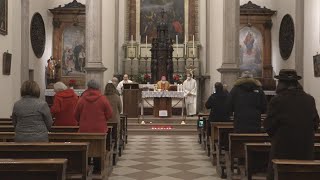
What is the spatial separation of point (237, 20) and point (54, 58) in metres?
9.32

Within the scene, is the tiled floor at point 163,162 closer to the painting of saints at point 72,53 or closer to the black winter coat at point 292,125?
the black winter coat at point 292,125

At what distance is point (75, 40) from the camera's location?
22172mm

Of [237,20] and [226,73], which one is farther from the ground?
[237,20]

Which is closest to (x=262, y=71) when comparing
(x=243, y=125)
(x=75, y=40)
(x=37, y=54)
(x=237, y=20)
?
(x=237, y=20)

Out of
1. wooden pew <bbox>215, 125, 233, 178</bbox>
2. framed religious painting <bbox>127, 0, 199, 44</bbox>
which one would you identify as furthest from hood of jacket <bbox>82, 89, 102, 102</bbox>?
framed religious painting <bbox>127, 0, 199, 44</bbox>

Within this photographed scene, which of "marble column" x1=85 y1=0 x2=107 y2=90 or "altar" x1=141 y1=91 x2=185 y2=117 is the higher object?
"marble column" x1=85 y1=0 x2=107 y2=90

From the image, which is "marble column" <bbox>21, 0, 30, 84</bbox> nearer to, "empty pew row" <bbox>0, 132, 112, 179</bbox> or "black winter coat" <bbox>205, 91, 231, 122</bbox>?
"black winter coat" <bbox>205, 91, 231, 122</bbox>

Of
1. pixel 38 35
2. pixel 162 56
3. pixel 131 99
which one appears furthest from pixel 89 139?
pixel 38 35

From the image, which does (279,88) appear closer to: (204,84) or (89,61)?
(89,61)

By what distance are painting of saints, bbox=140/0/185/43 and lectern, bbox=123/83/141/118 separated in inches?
234

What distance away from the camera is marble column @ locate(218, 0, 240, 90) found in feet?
51.9

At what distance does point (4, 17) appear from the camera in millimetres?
13156

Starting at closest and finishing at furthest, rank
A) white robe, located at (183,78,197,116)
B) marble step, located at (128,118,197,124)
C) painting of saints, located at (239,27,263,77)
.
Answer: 1. marble step, located at (128,118,197,124)
2. white robe, located at (183,78,197,116)
3. painting of saints, located at (239,27,263,77)

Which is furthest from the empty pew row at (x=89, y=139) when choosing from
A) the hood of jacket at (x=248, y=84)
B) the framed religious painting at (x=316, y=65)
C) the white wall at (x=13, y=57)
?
the framed religious painting at (x=316, y=65)
